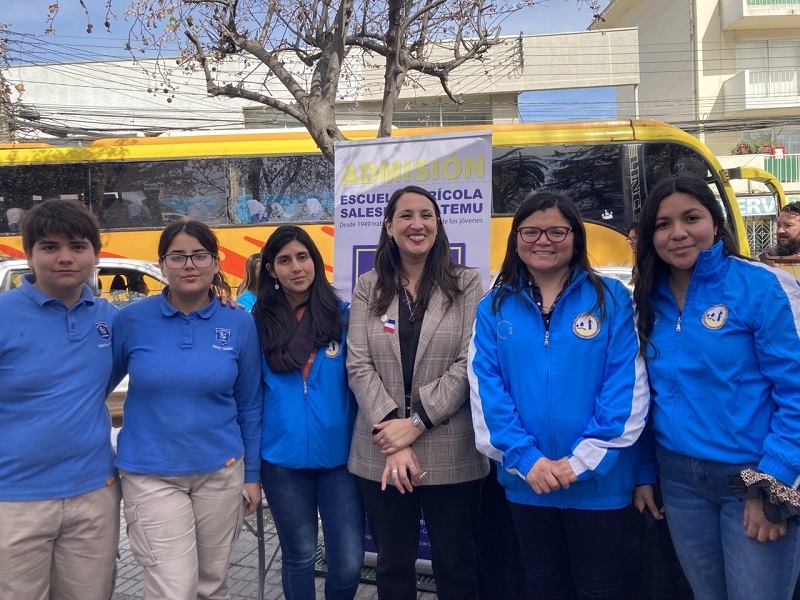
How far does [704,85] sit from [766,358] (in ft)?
80.4

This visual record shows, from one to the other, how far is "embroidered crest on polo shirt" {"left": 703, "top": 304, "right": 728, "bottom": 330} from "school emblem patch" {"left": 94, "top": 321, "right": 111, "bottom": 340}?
214 centimetres

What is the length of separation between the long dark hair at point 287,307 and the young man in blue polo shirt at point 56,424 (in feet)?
2.01

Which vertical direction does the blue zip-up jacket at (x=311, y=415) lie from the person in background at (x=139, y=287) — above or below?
below

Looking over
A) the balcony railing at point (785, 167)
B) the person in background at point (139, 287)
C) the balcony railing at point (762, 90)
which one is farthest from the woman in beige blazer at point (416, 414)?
the balcony railing at point (762, 90)

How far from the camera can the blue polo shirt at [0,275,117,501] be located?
2.20m

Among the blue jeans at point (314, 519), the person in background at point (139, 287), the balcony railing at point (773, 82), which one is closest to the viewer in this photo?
the blue jeans at point (314, 519)

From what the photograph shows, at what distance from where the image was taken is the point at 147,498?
7.86 ft

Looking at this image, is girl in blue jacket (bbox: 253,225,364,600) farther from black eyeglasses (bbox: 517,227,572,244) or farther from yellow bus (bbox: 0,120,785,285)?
yellow bus (bbox: 0,120,785,285)

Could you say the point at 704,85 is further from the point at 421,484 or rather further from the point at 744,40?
the point at 421,484

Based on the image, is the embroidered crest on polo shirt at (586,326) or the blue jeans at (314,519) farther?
the blue jeans at (314,519)

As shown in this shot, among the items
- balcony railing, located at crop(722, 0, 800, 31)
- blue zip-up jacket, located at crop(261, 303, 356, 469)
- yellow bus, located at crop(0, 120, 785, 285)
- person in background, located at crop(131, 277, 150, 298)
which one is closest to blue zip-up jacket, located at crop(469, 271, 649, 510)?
blue zip-up jacket, located at crop(261, 303, 356, 469)

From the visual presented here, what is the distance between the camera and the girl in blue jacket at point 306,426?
2.59 m

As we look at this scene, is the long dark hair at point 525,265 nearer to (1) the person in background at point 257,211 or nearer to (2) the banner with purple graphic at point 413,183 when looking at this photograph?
(2) the banner with purple graphic at point 413,183

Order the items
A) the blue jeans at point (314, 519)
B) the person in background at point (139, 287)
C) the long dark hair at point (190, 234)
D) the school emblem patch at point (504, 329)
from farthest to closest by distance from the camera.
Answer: the person in background at point (139, 287) < the blue jeans at point (314, 519) < the long dark hair at point (190, 234) < the school emblem patch at point (504, 329)
